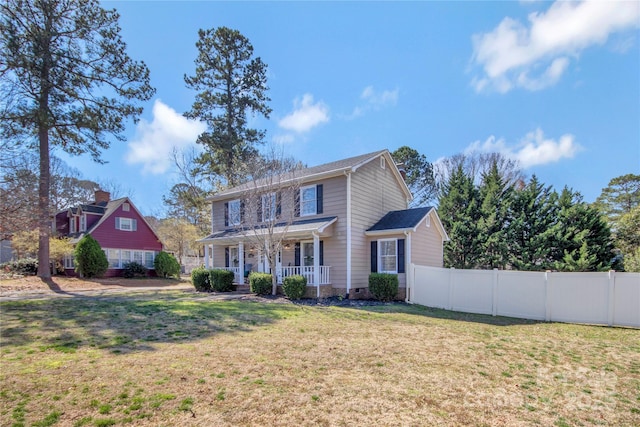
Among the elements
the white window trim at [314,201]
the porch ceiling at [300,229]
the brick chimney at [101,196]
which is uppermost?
the brick chimney at [101,196]

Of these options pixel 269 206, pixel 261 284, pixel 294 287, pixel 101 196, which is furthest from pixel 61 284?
pixel 294 287

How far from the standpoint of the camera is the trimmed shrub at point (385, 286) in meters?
13.8

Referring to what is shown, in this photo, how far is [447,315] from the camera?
35.8 feet

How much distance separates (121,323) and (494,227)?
19.6 metres

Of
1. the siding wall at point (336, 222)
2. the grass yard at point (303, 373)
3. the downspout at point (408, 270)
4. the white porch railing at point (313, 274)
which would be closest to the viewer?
the grass yard at point (303, 373)

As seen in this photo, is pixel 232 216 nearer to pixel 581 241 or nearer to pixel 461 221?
pixel 461 221

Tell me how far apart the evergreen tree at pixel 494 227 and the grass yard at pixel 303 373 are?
11.9m

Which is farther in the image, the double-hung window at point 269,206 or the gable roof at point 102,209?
the gable roof at point 102,209

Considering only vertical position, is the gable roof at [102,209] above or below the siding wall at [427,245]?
above

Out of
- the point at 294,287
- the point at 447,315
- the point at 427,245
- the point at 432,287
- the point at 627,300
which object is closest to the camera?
the point at 627,300

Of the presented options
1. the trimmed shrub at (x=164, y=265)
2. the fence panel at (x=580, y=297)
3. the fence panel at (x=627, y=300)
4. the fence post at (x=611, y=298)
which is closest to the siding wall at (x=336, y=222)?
the fence panel at (x=580, y=297)

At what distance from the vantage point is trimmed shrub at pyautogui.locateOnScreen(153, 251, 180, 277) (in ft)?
90.6

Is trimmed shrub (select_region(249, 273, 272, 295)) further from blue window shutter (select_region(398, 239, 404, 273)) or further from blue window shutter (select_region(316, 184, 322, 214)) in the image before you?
blue window shutter (select_region(398, 239, 404, 273))

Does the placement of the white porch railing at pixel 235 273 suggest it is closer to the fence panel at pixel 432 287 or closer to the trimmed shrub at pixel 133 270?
the fence panel at pixel 432 287
